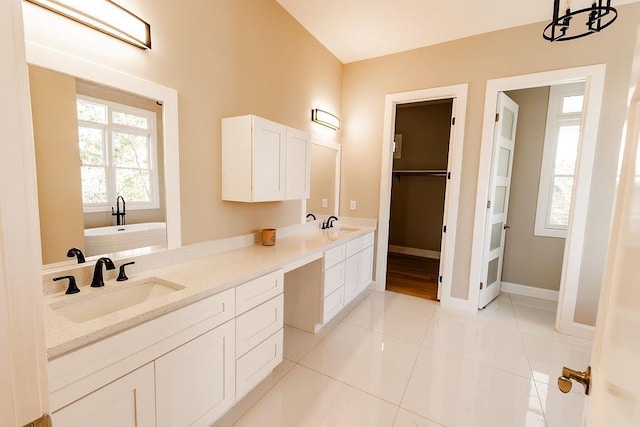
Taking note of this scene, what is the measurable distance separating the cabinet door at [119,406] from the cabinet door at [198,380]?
5 cm

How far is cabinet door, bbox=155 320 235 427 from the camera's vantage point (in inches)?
49.7

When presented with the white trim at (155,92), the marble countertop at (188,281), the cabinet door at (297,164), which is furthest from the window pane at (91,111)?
the cabinet door at (297,164)

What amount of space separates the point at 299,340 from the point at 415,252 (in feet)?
12.3

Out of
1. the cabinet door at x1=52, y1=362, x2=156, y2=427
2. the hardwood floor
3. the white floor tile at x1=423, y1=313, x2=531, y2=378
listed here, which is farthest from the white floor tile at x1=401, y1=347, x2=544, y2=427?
the cabinet door at x1=52, y1=362, x2=156, y2=427

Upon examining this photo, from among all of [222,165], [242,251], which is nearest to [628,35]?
[222,165]

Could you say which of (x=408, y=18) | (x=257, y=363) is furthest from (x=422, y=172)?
(x=257, y=363)

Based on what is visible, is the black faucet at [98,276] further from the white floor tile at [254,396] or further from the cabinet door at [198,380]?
the white floor tile at [254,396]

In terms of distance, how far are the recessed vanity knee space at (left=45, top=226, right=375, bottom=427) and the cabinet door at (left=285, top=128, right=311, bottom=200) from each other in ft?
1.69

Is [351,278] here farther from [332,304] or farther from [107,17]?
[107,17]

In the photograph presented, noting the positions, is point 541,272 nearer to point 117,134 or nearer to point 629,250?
point 629,250

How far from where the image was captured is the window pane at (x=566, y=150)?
3.34 m

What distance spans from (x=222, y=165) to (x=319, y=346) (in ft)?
5.66

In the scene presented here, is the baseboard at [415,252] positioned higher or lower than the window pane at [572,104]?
lower

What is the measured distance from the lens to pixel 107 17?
1.41 m
